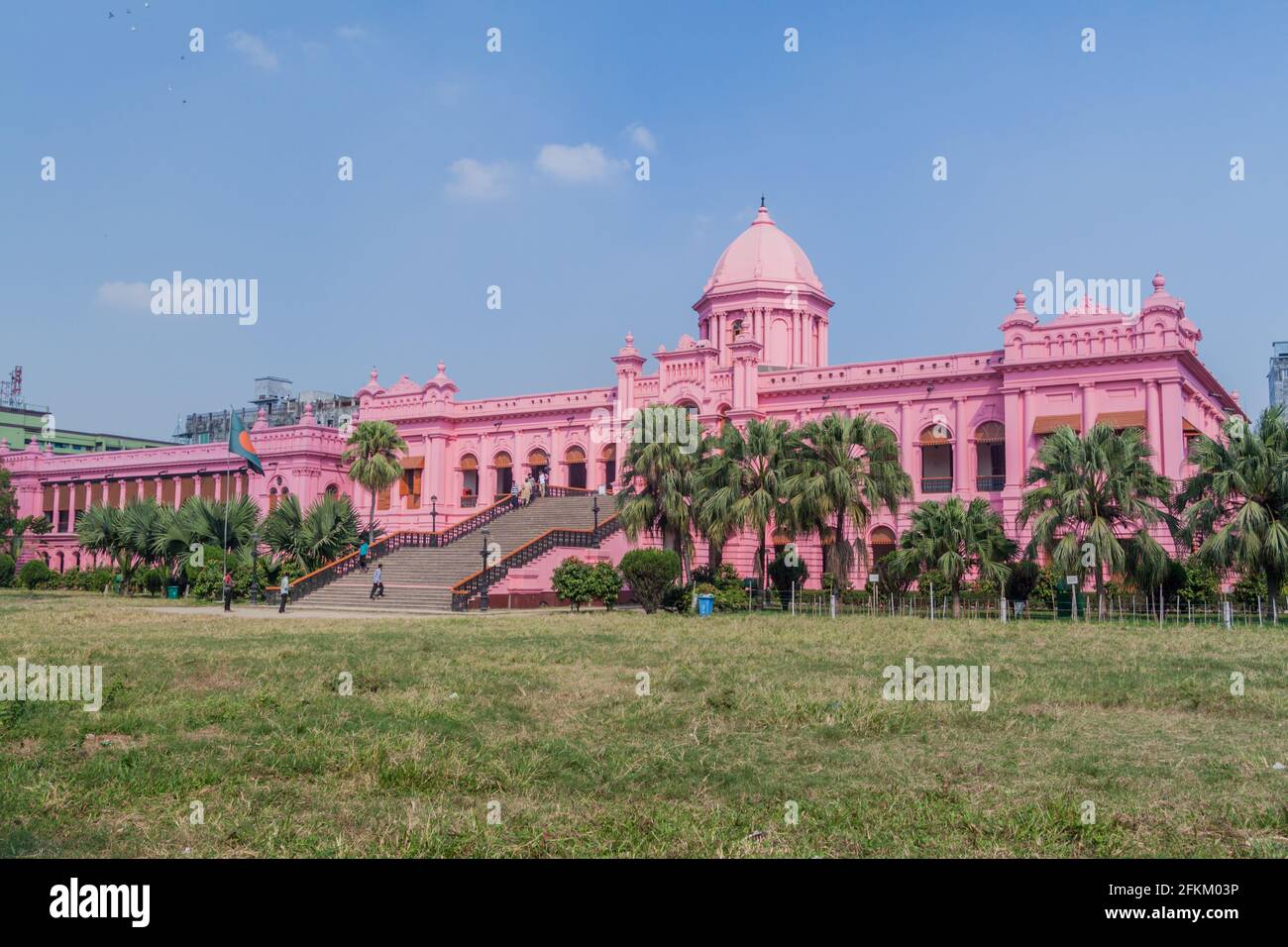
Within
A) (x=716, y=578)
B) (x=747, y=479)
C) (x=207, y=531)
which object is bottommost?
(x=716, y=578)

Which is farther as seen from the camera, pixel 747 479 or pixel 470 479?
pixel 470 479

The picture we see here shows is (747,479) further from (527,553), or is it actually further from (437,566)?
(437,566)

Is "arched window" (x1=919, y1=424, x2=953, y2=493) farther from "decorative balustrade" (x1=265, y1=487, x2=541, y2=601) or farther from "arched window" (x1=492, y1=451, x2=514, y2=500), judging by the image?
"arched window" (x1=492, y1=451, x2=514, y2=500)

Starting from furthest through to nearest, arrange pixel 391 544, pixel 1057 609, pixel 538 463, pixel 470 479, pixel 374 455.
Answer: pixel 470 479 < pixel 538 463 < pixel 374 455 < pixel 391 544 < pixel 1057 609

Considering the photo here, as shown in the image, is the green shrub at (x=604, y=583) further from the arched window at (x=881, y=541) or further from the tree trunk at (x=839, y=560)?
the arched window at (x=881, y=541)

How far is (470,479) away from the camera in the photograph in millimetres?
57625

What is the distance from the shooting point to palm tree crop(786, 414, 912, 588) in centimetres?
3350

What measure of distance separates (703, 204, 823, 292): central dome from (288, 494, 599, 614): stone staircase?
15134 millimetres

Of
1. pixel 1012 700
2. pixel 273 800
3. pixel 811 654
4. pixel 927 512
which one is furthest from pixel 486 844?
→ pixel 927 512

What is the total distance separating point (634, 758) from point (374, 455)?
42.2 meters

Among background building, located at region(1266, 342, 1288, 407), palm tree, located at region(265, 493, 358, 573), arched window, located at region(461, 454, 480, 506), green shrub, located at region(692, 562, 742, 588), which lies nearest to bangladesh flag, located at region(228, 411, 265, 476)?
palm tree, located at region(265, 493, 358, 573)

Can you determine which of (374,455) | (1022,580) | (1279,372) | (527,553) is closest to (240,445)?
(374,455)

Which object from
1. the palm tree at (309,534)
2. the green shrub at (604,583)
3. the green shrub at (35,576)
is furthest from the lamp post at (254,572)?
the green shrub at (35,576)
